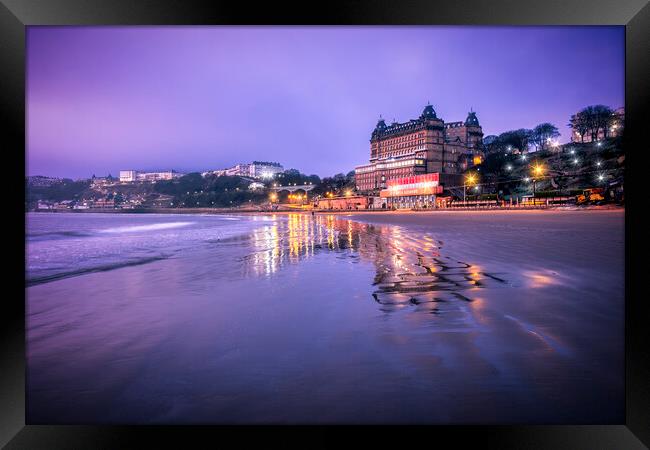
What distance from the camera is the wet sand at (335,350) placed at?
8.68 feet

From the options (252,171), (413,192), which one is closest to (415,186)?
(413,192)

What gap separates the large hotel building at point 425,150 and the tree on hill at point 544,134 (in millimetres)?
17402

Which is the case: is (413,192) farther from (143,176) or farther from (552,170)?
(143,176)

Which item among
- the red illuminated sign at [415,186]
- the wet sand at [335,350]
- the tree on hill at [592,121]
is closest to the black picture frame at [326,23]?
the wet sand at [335,350]

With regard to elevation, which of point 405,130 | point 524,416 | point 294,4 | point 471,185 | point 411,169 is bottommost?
point 524,416

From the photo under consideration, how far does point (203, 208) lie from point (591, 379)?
12495 centimetres

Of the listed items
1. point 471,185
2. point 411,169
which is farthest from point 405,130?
point 471,185

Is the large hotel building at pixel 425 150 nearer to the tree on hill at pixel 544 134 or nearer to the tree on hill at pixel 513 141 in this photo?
the tree on hill at pixel 513 141

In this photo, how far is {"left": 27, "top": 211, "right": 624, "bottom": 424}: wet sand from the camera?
264cm

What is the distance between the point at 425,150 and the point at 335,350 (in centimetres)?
12854

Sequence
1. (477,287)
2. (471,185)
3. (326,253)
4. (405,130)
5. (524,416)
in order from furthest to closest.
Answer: (405,130)
(471,185)
(326,253)
(477,287)
(524,416)

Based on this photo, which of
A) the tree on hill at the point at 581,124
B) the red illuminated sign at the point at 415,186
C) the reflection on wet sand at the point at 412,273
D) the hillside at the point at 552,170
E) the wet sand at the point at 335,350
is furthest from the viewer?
the red illuminated sign at the point at 415,186

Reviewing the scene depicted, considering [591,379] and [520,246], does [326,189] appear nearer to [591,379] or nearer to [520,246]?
[520,246]

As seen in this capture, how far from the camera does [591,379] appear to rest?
9.82ft
